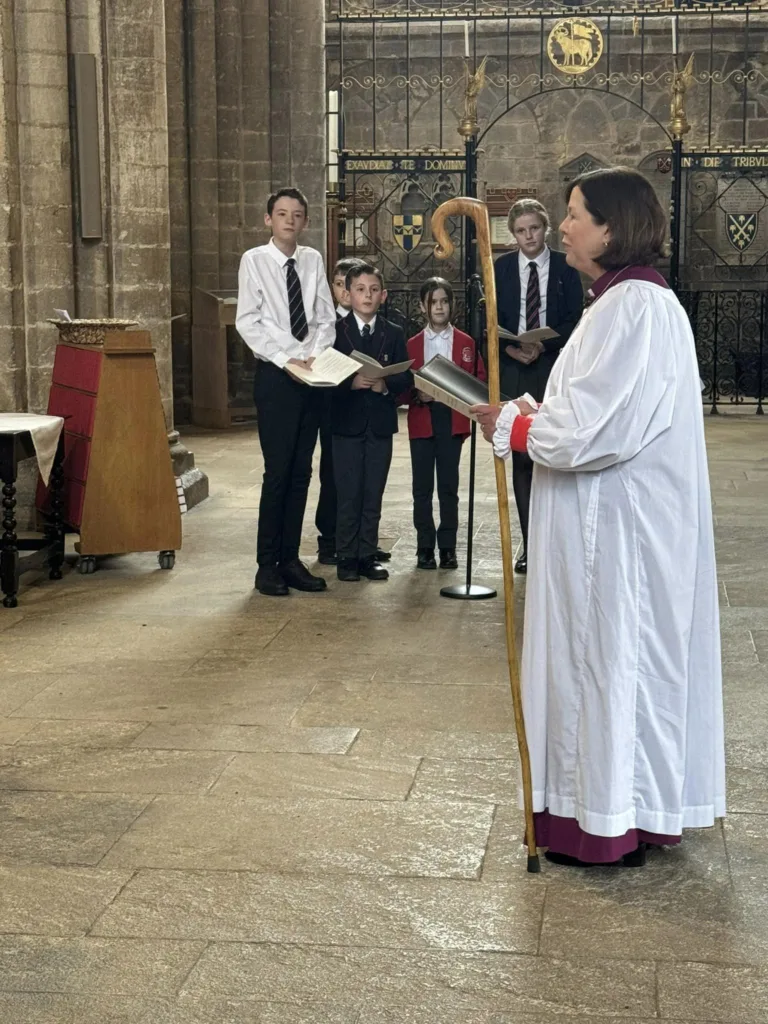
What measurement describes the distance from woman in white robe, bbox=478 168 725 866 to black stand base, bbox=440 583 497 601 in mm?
3024

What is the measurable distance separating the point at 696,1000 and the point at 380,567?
13.9ft

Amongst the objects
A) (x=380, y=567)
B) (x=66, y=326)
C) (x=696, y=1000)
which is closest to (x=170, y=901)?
(x=696, y=1000)

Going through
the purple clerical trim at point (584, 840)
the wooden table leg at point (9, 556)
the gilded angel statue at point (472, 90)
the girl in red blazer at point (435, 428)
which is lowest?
the purple clerical trim at point (584, 840)

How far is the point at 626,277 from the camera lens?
139 inches

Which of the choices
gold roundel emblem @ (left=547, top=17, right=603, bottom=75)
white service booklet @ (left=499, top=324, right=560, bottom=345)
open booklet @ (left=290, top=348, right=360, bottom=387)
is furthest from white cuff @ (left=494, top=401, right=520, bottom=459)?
gold roundel emblem @ (left=547, top=17, right=603, bottom=75)

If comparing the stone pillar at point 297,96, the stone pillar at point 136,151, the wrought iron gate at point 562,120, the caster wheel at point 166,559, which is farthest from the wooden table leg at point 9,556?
the wrought iron gate at point 562,120

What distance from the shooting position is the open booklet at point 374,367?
646 centimetres

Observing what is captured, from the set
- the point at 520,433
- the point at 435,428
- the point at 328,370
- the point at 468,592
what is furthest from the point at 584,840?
the point at 435,428

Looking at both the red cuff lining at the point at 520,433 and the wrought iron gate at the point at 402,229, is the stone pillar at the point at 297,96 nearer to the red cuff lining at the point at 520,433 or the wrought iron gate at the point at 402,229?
the wrought iron gate at the point at 402,229

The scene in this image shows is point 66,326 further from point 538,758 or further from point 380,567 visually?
point 538,758

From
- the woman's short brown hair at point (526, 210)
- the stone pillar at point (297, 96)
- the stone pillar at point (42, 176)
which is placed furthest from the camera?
the stone pillar at point (297, 96)

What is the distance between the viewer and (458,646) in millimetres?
5820

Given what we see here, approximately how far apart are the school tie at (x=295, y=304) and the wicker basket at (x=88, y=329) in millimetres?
974

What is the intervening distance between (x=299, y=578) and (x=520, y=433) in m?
3.26
